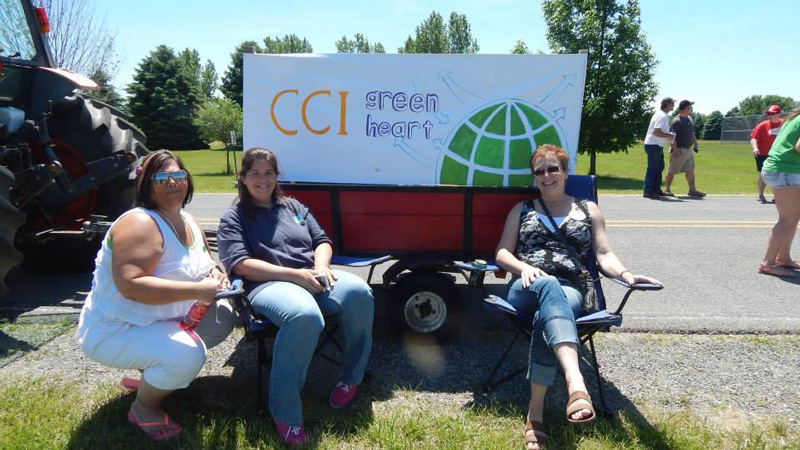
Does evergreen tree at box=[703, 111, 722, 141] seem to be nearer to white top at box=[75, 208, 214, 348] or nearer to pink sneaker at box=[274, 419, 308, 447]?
pink sneaker at box=[274, 419, 308, 447]

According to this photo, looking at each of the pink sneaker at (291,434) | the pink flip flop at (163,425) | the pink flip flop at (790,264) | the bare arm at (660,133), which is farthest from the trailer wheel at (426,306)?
the bare arm at (660,133)

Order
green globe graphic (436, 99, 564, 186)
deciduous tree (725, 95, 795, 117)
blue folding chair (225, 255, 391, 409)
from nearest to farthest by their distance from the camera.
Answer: blue folding chair (225, 255, 391, 409)
green globe graphic (436, 99, 564, 186)
deciduous tree (725, 95, 795, 117)

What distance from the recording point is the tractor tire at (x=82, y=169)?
16.1 ft

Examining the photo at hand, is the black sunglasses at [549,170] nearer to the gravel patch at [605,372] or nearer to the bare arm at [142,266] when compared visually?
the gravel patch at [605,372]

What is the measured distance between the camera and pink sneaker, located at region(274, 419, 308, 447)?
243 centimetres

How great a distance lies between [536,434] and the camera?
248 cm

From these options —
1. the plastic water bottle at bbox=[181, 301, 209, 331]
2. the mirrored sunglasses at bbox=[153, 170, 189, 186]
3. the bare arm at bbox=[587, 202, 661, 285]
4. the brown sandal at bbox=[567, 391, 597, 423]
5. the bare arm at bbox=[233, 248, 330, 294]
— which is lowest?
the brown sandal at bbox=[567, 391, 597, 423]

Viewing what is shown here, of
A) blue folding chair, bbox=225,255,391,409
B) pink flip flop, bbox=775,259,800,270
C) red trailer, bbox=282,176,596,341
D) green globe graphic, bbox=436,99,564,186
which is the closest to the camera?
blue folding chair, bbox=225,255,391,409

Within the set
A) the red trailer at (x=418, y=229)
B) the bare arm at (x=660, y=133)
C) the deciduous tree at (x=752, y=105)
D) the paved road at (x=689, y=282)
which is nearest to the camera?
the red trailer at (x=418, y=229)

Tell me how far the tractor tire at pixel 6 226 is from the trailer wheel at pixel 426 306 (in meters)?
2.62

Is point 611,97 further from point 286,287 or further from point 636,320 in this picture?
point 286,287

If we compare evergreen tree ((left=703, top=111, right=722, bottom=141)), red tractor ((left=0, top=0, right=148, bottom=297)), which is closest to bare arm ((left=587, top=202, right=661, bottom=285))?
red tractor ((left=0, top=0, right=148, bottom=297))

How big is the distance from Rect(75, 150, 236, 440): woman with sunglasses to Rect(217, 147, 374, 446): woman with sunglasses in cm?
29

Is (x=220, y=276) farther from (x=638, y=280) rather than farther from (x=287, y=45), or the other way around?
(x=287, y=45)
